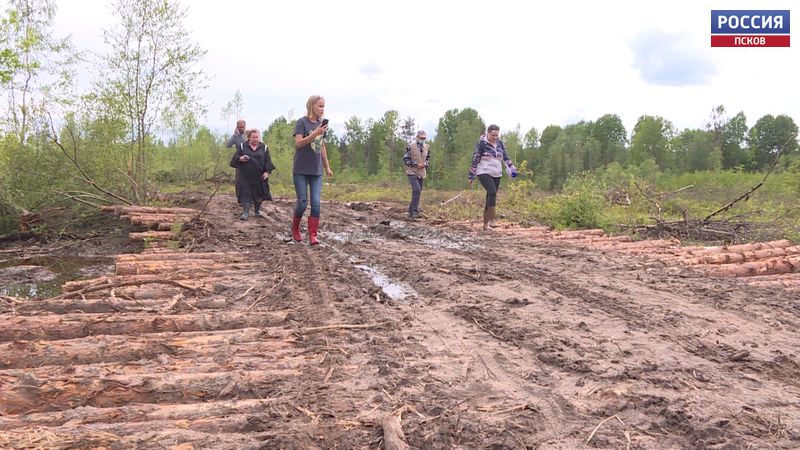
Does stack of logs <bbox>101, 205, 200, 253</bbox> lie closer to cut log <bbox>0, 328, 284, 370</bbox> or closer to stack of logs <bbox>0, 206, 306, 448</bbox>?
stack of logs <bbox>0, 206, 306, 448</bbox>

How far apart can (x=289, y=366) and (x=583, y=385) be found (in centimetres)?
160

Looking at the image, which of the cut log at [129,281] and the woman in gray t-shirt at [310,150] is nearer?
the cut log at [129,281]

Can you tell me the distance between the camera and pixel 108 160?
418 inches

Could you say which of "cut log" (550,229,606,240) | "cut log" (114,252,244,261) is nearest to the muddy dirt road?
"cut log" (114,252,244,261)

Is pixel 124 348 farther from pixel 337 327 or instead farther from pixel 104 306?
pixel 337 327

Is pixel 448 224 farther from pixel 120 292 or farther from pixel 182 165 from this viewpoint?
pixel 182 165

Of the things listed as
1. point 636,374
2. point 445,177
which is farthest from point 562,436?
point 445,177

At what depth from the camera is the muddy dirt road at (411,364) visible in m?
2.14

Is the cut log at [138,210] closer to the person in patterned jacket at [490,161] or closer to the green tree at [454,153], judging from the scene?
the person in patterned jacket at [490,161]

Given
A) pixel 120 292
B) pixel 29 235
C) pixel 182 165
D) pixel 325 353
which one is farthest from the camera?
pixel 182 165

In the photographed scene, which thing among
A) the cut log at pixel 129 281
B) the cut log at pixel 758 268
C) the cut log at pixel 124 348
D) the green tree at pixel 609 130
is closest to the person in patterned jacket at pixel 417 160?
the cut log at pixel 758 268

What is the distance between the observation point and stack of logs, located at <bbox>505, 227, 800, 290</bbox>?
17.9 ft

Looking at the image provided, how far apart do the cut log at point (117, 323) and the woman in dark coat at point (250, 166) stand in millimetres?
6671

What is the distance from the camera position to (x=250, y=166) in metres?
10.1
